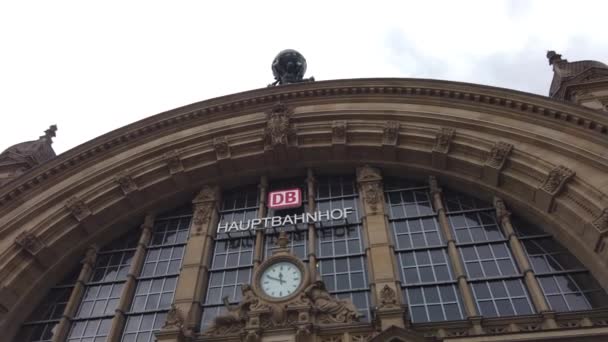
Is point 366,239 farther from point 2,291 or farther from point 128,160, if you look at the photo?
point 2,291

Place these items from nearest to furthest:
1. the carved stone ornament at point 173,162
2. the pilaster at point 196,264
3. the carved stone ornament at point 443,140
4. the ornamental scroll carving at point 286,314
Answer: the ornamental scroll carving at point 286,314 → the pilaster at point 196,264 → the carved stone ornament at point 443,140 → the carved stone ornament at point 173,162

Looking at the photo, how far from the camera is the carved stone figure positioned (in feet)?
50.9

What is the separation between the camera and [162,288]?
18984 mm

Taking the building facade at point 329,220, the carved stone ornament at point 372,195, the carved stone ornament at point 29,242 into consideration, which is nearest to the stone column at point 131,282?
the building facade at point 329,220

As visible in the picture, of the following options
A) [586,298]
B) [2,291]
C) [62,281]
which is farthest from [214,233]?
[586,298]

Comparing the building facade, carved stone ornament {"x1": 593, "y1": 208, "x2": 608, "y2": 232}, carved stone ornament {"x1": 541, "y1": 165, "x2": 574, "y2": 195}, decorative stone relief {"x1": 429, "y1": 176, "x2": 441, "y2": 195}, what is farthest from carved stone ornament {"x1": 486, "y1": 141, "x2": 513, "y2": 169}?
carved stone ornament {"x1": 593, "y1": 208, "x2": 608, "y2": 232}

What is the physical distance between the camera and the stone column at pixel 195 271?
1590cm

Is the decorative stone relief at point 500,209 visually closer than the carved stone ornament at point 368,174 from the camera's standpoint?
Yes

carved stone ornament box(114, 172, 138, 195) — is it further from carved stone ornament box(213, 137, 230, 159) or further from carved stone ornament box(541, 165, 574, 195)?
carved stone ornament box(541, 165, 574, 195)

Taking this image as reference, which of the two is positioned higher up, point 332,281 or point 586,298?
point 332,281

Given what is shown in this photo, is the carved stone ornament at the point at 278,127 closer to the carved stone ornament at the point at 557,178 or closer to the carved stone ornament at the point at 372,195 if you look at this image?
the carved stone ornament at the point at 372,195

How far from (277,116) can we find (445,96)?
Result: 24.5 feet

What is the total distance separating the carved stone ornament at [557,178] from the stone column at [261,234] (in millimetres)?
10437

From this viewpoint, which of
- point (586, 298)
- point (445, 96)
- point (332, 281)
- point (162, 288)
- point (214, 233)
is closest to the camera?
point (586, 298)
